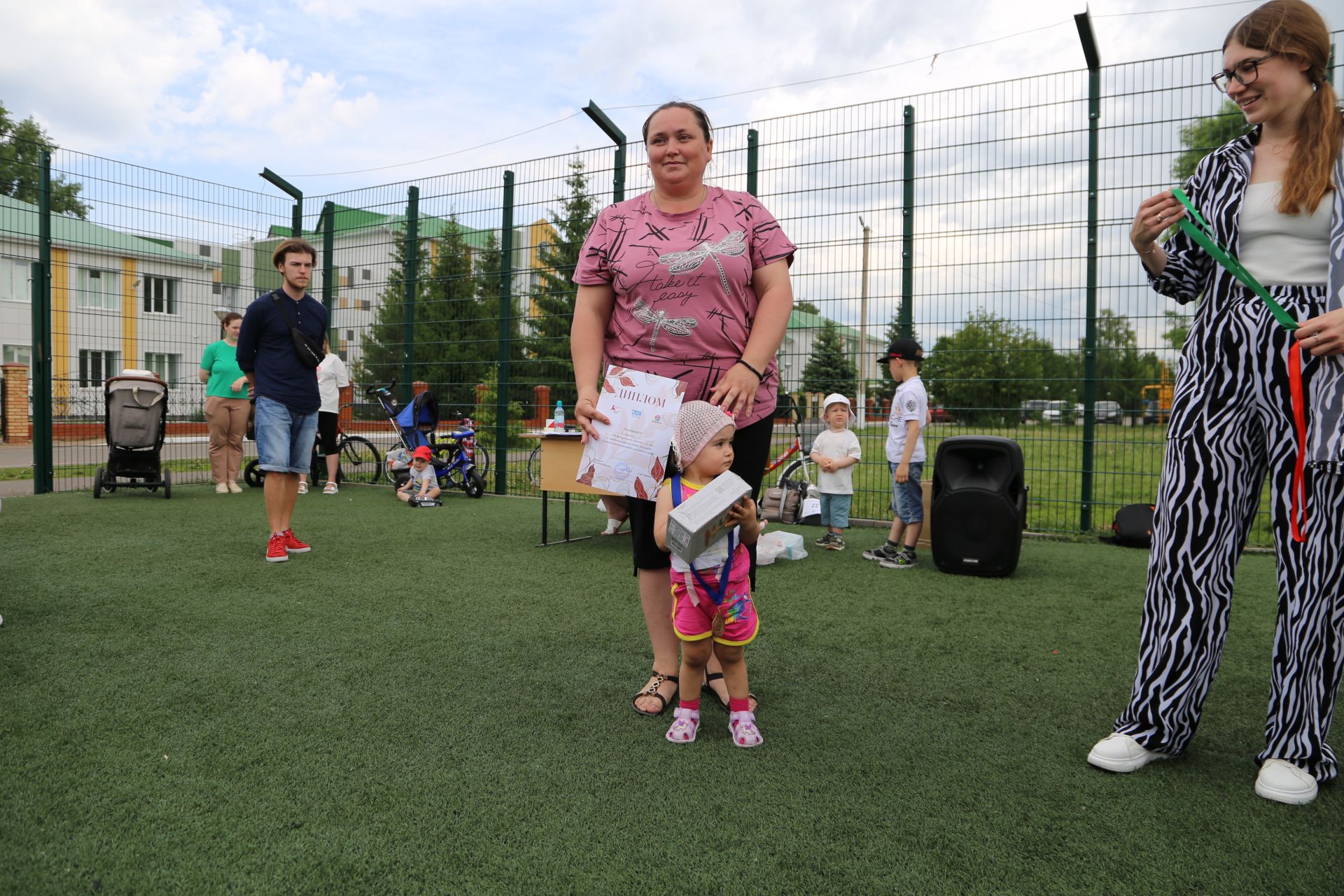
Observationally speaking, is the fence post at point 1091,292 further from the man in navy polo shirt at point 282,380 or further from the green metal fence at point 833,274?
the man in navy polo shirt at point 282,380

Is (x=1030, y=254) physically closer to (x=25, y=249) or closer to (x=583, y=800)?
(x=583, y=800)

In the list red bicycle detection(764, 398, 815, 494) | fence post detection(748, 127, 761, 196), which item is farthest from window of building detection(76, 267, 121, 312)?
red bicycle detection(764, 398, 815, 494)

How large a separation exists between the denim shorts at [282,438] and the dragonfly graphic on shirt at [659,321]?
3.12 m

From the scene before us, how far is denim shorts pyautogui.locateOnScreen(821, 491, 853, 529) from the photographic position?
584 centimetres

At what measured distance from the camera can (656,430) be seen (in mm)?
2299

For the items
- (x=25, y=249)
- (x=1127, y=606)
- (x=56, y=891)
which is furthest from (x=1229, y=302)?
(x=25, y=249)

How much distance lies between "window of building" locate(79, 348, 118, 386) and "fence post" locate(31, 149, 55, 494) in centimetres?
28

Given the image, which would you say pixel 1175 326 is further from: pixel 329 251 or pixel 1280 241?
pixel 329 251

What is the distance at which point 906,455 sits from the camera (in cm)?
528

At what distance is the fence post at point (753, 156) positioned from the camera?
7.07m

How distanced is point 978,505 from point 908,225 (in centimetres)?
266

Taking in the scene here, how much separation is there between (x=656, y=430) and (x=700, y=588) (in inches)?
17.2

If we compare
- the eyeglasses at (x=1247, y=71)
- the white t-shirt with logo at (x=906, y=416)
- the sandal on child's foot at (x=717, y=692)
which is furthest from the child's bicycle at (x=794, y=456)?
the eyeglasses at (x=1247, y=71)

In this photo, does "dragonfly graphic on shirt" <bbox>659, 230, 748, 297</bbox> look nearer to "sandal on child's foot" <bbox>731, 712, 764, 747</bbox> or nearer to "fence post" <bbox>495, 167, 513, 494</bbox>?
"sandal on child's foot" <bbox>731, 712, 764, 747</bbox>
